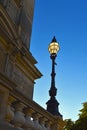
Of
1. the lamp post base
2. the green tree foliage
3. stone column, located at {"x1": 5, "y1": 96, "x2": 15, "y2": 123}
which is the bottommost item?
stone column, located at {"x1": 5, "y1": 96, "x2": 15, "y2": 123}

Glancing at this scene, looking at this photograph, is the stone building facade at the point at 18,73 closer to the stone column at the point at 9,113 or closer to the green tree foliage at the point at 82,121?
the stone column at the point at 9,113

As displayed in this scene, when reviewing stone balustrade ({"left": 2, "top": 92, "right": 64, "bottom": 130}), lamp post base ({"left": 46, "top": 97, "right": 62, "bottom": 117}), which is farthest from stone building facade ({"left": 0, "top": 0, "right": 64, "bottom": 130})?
lamp post base ({"left": 46, "top": 97, "right": 62, "bottom": 117})

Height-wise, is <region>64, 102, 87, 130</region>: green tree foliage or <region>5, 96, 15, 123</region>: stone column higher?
<region>64, 102, 87, 130</region>: green tree foliage

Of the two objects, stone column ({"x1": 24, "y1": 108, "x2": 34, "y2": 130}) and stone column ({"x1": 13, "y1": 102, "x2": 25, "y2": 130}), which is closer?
stone column ({"x1": 13, "y1": 102, "x2": 25, "y2": 130})

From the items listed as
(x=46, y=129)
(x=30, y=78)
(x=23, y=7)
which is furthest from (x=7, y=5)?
(x=46, y=129)

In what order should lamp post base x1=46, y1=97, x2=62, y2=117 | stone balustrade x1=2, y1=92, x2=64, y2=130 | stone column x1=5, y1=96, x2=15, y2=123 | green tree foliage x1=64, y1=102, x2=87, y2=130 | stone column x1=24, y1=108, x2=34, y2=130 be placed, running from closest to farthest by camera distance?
stone column x1=5, y1=96, x2=15, y2=123 → stone balustrade x1=2, y1=92, x2=64, y2=130 → stone column x1=24, y1=108, x2=34, y2=130 → lamp post base x1=46, y1=97, x2=62, y2=117 → green tree foliage x1=64, y1=102, x2=87, y2=130

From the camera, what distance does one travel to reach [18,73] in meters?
11.6

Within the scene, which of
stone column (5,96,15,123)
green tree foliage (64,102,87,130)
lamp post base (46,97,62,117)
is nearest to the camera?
stone column (5,96,15,123)

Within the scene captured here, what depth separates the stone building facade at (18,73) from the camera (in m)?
4.58

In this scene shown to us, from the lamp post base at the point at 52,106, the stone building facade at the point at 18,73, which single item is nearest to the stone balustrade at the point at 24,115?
the stone building facade at the point at 18,73

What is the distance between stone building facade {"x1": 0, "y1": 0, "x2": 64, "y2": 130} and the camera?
4581mm

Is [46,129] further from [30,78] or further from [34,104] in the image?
[30,78]

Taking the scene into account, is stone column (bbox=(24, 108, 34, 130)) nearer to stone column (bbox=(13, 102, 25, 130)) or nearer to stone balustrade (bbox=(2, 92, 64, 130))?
stone balustrade (bbox=(2, 92, 64, 130))

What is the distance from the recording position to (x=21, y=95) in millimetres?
5117
